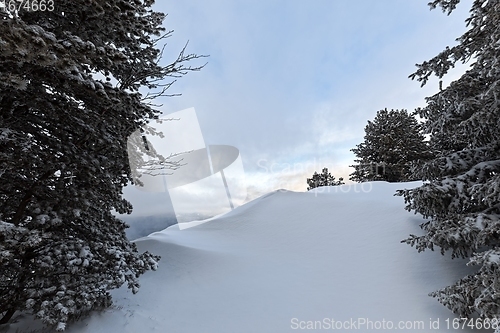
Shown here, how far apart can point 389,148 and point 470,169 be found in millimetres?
17027

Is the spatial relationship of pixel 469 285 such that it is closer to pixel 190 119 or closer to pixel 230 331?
pixel 230 331

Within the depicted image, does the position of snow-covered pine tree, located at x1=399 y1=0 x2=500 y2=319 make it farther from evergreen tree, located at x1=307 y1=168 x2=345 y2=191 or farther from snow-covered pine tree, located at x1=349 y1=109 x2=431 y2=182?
evergreen tree, located at x1=307 y1=168 x2=345 y2=191

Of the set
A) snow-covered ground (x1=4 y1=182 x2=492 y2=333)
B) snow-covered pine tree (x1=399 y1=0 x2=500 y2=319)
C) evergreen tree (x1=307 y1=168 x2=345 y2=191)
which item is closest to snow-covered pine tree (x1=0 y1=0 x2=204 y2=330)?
snow-covered ground (x1=4 y1=182 x2=492 y2=333)

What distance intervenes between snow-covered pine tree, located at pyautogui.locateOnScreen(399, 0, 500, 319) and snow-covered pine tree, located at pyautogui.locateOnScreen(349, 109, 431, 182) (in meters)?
15.5

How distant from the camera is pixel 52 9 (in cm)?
400

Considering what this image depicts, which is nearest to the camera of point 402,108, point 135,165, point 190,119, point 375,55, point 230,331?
point 230,331

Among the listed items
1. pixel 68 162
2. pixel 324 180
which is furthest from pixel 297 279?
pixel 324 180

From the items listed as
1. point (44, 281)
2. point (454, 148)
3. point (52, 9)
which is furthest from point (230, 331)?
point (454, 148)

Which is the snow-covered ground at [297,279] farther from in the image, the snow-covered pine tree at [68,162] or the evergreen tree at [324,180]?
the evergreen tree at [324,180]

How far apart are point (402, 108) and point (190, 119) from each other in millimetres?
21513

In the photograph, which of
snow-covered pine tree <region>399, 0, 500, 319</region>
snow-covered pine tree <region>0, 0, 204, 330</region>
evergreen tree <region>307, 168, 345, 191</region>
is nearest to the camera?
snow-covered pine tree <region>0, 0, 204, 330</region>

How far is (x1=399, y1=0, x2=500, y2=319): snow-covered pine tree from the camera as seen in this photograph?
3797mm

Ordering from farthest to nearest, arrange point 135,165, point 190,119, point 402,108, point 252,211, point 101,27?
point 402,108 → point 252,211 → point 190,119 → point 135,165 → point 101,27

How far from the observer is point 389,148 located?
66.9ft
